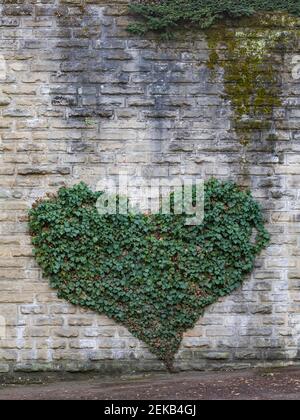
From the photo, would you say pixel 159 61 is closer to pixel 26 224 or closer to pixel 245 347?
pixel 26 224

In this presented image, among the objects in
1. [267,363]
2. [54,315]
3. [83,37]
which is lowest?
[267,363]

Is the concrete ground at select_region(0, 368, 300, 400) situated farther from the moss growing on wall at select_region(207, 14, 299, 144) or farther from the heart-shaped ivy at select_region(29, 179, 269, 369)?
the moss growing on wall at select_region(207, 14, 299, 144)

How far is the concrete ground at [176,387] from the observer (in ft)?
23.3

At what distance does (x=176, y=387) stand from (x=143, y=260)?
4.63 ft

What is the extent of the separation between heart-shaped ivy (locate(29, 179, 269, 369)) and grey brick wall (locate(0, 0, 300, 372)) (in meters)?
0.15

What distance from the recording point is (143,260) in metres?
8.15

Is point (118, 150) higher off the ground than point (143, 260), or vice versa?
point (118, 150)

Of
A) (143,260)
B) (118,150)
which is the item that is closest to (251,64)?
(118,150)

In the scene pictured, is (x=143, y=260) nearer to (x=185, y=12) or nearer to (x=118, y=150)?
(x=118, y=150)

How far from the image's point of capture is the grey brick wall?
26.6 feet

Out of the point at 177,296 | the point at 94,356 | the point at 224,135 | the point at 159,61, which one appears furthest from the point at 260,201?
the point at 94,356

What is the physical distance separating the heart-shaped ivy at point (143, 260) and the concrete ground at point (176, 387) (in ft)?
1.51

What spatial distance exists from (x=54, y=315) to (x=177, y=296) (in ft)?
4.32

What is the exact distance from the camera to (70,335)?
26.5 feet
